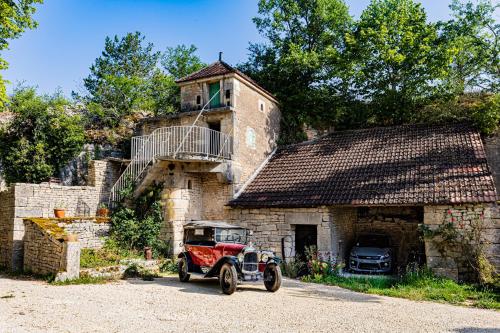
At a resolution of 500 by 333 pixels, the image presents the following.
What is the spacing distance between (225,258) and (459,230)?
6.74 metres

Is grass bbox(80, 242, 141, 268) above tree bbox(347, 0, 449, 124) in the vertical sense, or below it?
below

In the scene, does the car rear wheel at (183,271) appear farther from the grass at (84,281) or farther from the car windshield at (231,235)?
the grass at (84,281)

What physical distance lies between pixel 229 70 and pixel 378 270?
954 cm

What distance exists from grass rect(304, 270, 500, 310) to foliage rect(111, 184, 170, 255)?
19.6 ft

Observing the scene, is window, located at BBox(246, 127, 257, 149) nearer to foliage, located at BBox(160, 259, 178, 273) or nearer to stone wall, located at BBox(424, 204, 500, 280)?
foliage, located at BBox(160, 259, 178, 273)

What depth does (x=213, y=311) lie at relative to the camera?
7.53 m

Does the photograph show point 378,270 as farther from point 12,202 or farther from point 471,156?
point 12,202

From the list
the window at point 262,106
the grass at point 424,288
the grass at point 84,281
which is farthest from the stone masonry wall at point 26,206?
the grass at point 424,288

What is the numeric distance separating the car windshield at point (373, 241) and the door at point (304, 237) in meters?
1.63

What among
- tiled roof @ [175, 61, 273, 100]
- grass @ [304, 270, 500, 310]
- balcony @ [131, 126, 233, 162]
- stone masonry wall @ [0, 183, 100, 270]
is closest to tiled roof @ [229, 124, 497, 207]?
balcony @ [131, 126, 233, 162]

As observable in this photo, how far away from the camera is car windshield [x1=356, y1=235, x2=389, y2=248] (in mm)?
13672

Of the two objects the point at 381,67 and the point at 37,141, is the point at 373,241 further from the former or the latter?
the point at 37,141

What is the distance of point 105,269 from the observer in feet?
37.1

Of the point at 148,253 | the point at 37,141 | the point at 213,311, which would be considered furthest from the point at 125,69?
the point at 213,311
